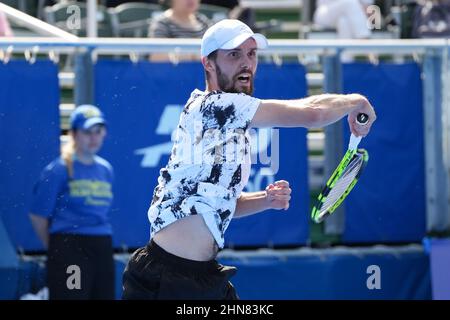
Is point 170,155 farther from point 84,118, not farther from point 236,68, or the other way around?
point 236,68

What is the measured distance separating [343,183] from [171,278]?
1071 millimetres

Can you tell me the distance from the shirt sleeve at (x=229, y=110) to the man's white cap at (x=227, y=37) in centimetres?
23

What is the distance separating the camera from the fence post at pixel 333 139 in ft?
26.7

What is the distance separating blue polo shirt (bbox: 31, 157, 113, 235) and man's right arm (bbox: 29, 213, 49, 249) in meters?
0.03

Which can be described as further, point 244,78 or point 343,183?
point 343,183

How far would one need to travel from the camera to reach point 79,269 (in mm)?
7371

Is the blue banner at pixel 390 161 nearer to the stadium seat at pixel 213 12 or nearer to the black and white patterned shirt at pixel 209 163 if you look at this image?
the stadium seat at pixel 213 12

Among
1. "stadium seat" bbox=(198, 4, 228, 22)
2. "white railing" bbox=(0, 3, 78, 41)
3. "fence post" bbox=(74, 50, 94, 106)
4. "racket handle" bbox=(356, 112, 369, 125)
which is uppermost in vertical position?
"stadium seat" bbox=(198, 4, 228, 22)

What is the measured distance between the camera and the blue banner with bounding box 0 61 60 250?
7.62 m

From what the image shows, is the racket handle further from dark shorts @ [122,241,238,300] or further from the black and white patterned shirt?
dark shorts @ [122,241,238,300]

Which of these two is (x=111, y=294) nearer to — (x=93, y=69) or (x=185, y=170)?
(x=93, y=69)

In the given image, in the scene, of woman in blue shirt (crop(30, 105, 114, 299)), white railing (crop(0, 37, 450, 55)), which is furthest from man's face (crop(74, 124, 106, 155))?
white railing (crop(0, 37, 450, 55))

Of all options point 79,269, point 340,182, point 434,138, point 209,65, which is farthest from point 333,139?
point 209,65
